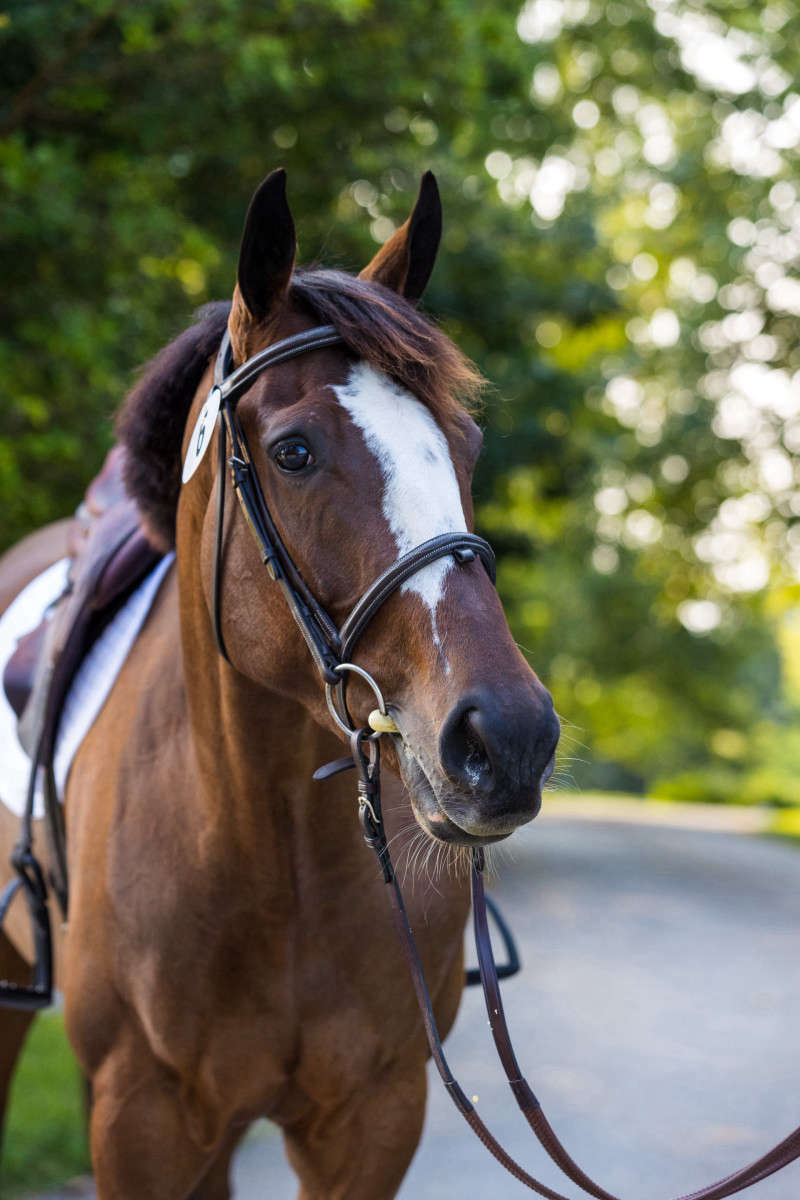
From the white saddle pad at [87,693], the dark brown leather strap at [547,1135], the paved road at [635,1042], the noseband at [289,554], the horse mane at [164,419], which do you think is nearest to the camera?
the noseband at [289,554]

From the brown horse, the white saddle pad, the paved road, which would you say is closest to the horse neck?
the brown horse

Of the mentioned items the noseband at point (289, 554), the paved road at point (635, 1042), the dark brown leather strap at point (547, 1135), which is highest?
the noseband at point (289, 554)

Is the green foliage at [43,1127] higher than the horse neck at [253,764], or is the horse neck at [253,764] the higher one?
the horse neck at [253,764]

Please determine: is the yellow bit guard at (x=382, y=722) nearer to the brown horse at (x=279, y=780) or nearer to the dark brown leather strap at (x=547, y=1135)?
the brown horse at (x=279, y=780)

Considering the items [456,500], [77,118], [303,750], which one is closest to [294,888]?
[303,750]

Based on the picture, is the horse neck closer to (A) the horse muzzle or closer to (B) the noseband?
(B) the noseband

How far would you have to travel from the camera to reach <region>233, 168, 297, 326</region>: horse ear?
2010mm

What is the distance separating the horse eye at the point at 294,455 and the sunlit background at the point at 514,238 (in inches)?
26.6

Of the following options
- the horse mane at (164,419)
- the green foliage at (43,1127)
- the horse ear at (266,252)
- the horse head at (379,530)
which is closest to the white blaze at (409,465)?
the horse head at (379,530)

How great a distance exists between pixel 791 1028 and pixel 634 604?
1568cm

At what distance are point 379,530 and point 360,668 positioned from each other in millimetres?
218

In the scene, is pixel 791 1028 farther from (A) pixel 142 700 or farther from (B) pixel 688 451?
(B) pixel 688 451

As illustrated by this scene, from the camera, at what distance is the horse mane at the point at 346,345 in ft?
6.54

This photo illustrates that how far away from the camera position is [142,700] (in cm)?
269
